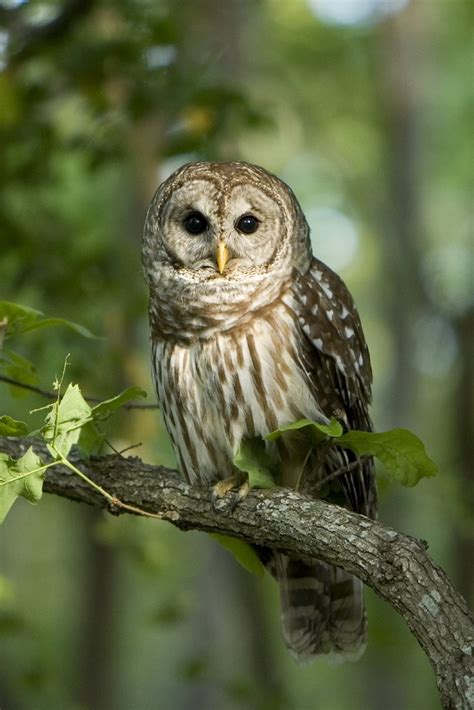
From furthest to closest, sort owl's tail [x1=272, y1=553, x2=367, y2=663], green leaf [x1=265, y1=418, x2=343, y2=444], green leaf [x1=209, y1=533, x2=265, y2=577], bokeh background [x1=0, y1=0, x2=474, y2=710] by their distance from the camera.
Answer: bokeh background [x1=0, y1=0, x2=474, y2=710] → owl's tail [x1=272, y1=553, x2=367, y2=663] → green leaf [x1=209, y1=533, x2=265, y2=577] → green leaf [x1=265, y1=418, x2=343, y2=444]

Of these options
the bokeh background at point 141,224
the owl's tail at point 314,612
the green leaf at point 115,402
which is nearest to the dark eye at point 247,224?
the bokeh background at point 141,224

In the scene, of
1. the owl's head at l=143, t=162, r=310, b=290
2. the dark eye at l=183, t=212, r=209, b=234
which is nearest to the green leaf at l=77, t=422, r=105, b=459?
the owl's head at l=143, t=162, r=310, b=290

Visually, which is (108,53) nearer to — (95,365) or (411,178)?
(95,365)

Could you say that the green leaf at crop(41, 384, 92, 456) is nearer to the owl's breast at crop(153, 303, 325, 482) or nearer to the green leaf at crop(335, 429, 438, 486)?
the green leaf at crop(335, 429, 438, 486)

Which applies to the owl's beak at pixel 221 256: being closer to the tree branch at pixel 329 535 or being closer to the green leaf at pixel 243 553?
the tree branch at pixel 329 535

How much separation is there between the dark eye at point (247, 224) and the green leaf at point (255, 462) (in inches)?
32.8

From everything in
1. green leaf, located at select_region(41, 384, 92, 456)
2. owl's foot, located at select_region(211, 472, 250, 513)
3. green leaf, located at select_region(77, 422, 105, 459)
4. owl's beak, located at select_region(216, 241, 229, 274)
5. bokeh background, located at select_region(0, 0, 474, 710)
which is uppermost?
bokeh background, located at select_region(0, 0, 474, 710)

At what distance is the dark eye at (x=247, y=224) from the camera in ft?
12.5

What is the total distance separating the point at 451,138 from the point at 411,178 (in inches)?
175

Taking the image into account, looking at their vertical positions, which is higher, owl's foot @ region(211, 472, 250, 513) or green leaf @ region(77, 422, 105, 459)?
green leaf @ region(77, 422, 105, 459)

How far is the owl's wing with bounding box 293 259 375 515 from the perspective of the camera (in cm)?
372

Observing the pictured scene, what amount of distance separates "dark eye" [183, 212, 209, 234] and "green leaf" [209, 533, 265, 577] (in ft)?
3.93

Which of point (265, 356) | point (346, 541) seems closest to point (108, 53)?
point (265, 356)

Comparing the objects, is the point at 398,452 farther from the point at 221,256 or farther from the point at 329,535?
the point at 221,256
